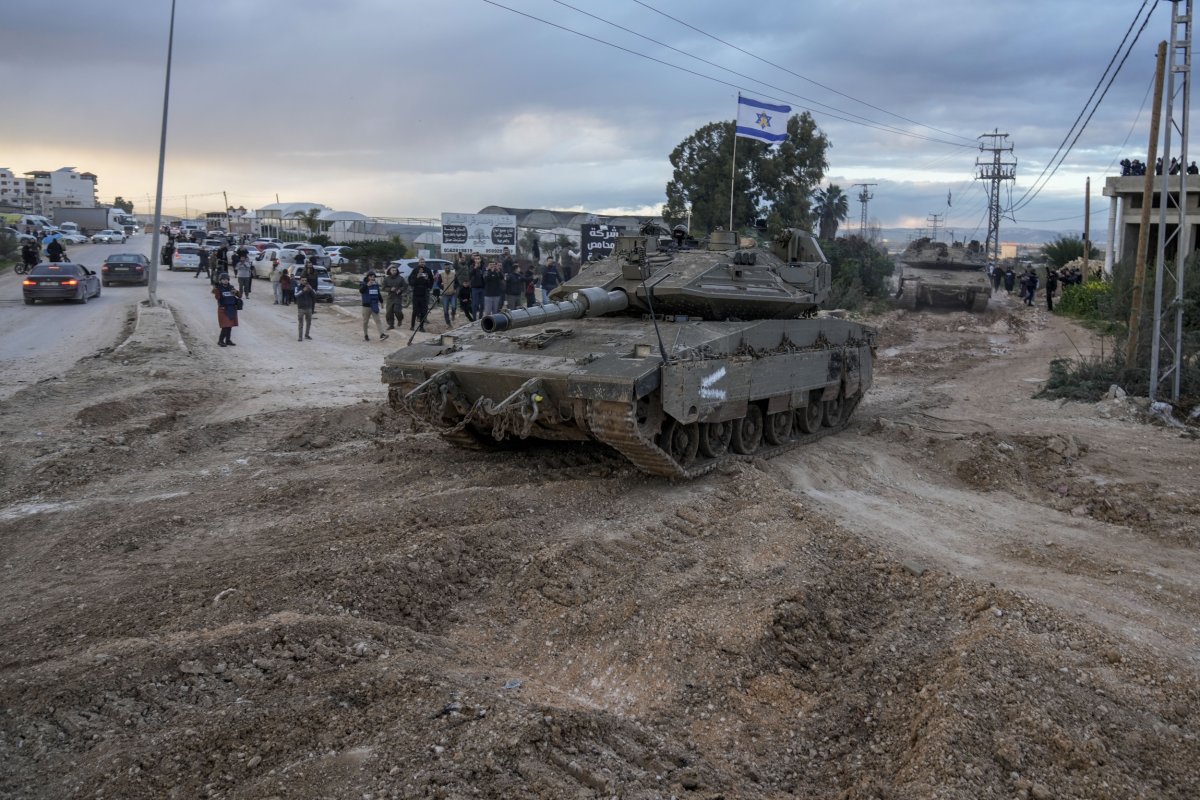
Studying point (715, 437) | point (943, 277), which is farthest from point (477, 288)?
point (943, 277)

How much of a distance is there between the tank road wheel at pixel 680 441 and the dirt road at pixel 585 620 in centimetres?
47

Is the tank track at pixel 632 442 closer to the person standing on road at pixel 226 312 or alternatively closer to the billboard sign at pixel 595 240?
the person standing on road at pixel 226 312

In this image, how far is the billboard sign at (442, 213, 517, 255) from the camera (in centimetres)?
2933

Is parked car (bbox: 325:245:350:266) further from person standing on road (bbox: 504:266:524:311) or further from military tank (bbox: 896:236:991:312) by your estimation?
military tank (bbox: 896:236:991:312)

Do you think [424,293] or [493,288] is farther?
[493,288]

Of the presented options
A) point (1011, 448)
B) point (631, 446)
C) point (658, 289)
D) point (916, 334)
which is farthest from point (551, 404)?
point (916, 334)

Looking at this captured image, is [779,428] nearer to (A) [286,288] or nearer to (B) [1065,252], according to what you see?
Result: (A) [286,288]

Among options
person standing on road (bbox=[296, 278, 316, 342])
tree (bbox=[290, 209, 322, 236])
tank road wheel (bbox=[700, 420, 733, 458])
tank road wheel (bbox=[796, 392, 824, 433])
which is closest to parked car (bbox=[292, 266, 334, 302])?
person standing on road (bbox=[296, 278, 316, 342])

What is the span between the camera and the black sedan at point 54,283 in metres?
25.3

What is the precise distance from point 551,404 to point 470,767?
5017mm

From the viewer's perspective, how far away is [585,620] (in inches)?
236

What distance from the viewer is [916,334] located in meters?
24.8

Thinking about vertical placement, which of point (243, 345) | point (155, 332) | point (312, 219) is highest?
point (312, 219)

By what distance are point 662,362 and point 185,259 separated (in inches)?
1400
